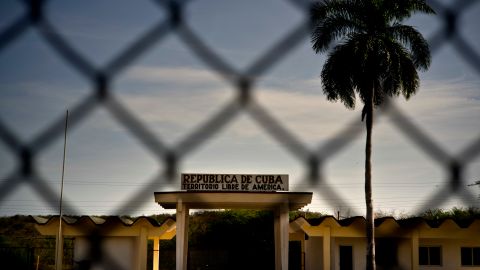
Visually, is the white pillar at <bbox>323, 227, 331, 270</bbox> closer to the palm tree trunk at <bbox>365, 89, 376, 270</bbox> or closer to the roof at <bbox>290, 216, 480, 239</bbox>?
the roof at <bbox>290, 216, 480, 239</bbox>

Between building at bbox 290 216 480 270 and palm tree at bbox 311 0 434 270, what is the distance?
2.75 meters

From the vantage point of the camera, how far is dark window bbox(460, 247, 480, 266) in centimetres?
1541

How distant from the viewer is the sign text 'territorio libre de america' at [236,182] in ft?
39.6

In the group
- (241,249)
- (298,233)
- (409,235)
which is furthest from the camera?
(241,249)

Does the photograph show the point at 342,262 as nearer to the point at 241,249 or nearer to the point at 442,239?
the point at 442,239

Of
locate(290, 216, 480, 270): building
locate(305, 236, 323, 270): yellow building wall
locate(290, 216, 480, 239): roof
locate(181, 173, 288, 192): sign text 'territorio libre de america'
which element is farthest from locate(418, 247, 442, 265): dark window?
locate(181, 173, 288, 192): sign text 'territorio libre de america'

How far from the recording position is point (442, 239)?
50.6ft

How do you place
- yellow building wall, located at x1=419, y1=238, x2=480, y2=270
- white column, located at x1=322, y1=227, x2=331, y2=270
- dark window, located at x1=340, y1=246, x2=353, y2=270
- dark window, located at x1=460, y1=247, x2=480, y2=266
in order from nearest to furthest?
white column, located at x1=322, y1=227, x2=331, y2=270
yellow building wall, located at x1=419, y1=238, x2=480, y2=270
dark window, located at x1=460, y1=247, x2=480, y2=266
dark window, located at x1=340, y1=246, x2=353, y2=270

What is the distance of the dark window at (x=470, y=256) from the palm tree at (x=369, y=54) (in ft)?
16.2

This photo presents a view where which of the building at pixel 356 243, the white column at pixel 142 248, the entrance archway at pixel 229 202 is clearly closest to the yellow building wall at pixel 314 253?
the building at pixel 356 243

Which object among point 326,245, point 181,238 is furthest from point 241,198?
point 326,245

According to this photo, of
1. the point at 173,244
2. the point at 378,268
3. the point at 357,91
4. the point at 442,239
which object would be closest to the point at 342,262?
the point at 378,268

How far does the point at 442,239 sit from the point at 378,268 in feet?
7.37

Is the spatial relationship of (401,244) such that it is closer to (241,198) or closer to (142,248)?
(241,198)
